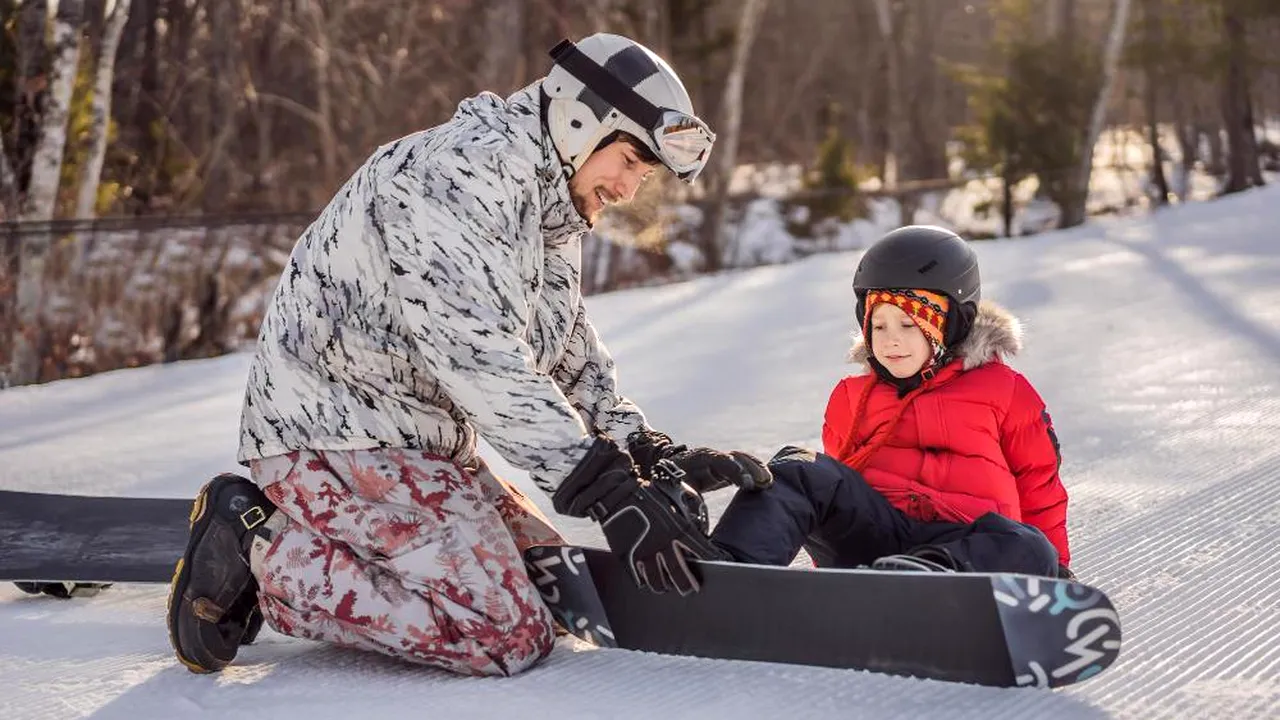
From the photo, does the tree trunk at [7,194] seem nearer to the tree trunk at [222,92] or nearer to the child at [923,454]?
the tree trunk at [222,92]

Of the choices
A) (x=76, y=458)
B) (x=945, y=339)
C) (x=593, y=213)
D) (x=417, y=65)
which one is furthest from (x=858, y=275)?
(x=417, y=65)

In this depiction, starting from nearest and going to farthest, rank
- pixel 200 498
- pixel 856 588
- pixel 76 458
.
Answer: pixel 856 588, pixel 200 498, pixel 76 458

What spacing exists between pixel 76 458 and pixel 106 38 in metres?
3.92

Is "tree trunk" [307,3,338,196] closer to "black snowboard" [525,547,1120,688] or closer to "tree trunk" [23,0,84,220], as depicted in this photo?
"tree trunk" [23,0,84,220]

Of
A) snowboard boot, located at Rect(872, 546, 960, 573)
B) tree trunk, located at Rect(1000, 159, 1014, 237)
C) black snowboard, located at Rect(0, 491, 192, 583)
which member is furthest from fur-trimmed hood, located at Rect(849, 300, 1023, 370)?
tree trunk, located at Rect(1000, 159, 1014, 237)

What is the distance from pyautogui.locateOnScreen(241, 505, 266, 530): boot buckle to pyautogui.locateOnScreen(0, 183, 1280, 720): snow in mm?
266

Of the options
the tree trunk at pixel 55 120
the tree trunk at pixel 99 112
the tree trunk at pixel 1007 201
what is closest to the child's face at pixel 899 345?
the tree trunk at pixel 55 120

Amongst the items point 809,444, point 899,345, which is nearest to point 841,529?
point 899,345

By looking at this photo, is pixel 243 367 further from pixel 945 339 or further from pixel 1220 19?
pixel 1220 19

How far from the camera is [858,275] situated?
3.04 m

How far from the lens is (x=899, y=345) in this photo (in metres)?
2.91

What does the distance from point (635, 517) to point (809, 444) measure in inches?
110

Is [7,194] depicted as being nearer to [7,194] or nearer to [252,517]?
[7,194]

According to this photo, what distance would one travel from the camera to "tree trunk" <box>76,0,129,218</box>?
828cm
